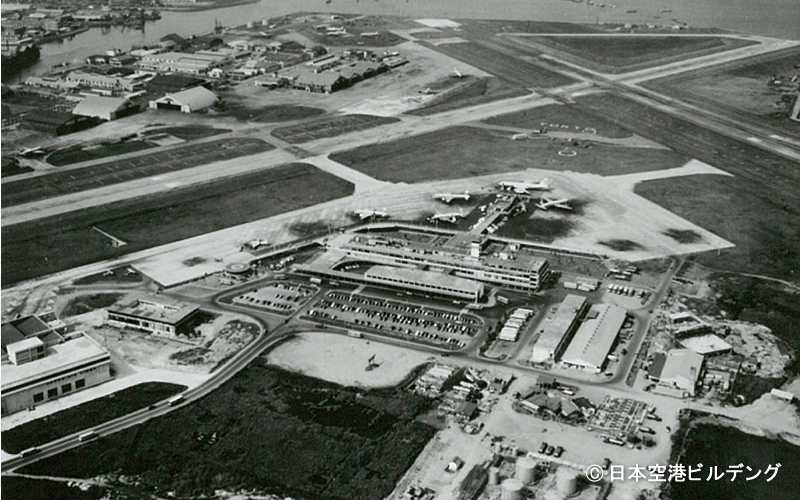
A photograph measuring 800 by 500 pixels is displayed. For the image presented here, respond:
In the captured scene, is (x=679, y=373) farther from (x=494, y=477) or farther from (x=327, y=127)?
(x=327, y=127)

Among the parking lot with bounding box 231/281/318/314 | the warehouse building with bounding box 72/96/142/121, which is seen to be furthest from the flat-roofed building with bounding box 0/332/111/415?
the warehouse building with bounding box 72/96/142/121

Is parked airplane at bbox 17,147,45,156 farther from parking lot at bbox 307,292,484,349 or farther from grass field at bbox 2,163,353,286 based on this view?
parking lot at bbox 307,292,484,349

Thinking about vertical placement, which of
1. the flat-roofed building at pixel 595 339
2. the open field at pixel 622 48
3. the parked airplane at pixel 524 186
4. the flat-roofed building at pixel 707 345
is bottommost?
the flat-roofed building at pixel 595 339

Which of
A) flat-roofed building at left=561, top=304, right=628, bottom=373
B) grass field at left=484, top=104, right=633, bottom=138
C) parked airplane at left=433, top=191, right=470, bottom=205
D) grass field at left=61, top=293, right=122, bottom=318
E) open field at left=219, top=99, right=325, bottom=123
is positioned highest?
grass field at left=484, top=104, right=633, bottom=138

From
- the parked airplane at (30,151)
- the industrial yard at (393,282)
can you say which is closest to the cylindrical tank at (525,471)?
the industrial yard at (393,282)

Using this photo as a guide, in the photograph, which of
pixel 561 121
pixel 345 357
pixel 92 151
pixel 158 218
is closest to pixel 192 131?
pixel 92 151

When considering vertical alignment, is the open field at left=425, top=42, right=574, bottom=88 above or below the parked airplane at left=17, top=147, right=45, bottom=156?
above

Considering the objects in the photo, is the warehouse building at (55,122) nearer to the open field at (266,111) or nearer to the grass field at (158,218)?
the open field at (266,111)
